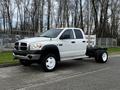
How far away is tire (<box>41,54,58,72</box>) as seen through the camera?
1090cm

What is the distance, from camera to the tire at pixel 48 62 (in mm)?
10902

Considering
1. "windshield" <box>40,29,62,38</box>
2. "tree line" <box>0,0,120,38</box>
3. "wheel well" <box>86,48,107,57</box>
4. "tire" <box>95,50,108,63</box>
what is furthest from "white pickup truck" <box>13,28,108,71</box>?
"tree line" <box>0,0,120,38</box>

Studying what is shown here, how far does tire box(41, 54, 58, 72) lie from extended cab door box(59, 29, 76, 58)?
2.25ft

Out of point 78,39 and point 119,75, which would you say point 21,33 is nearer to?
point 78,39

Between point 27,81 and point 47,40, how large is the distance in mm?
2946

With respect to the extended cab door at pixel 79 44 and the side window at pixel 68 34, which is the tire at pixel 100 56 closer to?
the extended cab door at pixel 79 44

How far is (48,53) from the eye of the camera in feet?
36.8

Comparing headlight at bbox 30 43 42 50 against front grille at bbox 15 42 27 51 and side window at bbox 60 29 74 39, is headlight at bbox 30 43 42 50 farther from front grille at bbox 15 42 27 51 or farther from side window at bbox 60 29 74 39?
side window at bbox 60 29 74 39

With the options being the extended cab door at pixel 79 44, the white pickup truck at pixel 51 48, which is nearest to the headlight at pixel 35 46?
the white pickup truck at pixel 51 48

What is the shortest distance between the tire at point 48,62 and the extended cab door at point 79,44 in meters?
1.78

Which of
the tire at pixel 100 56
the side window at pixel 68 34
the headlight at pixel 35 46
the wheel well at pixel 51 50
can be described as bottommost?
the tire at pixel 100 56

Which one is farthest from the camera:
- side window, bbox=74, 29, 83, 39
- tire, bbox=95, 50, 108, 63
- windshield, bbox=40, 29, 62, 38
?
tire, bbox=95, 50, 108, 63

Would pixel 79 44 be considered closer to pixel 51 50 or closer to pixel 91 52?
pixel 91 52

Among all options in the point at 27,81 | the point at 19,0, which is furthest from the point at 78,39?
the point at 19,0
